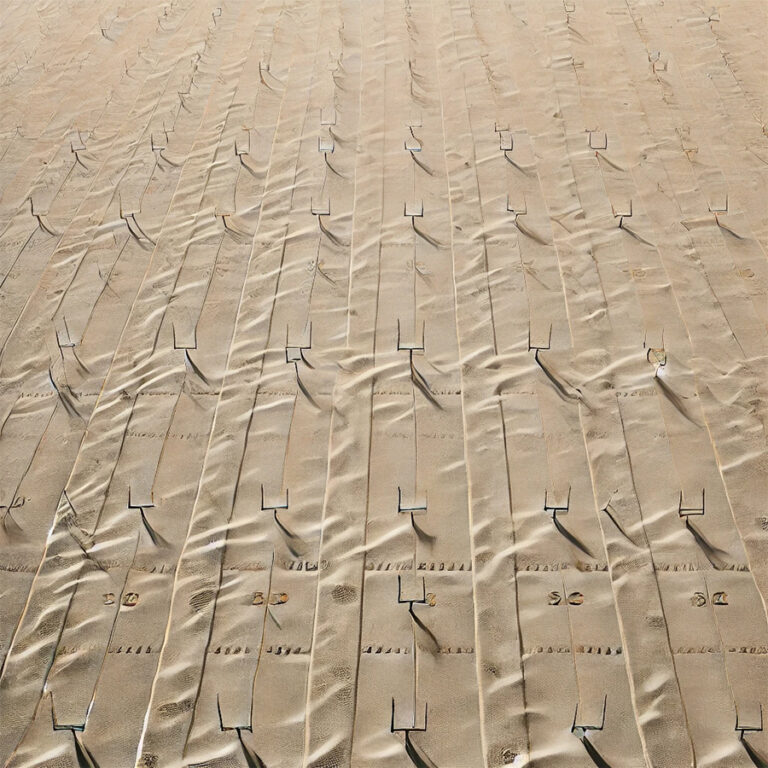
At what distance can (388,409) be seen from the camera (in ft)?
30.5

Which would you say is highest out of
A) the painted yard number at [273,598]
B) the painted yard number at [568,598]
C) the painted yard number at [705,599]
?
the painted yard number at [273,598]

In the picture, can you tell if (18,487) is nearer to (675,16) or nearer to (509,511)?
(509,511)

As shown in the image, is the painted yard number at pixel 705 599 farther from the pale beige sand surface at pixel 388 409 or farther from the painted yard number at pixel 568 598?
the painted yard number at pixel 568 598

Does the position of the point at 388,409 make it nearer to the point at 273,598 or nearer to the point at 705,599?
the point at 273,598

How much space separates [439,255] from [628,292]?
226 cm

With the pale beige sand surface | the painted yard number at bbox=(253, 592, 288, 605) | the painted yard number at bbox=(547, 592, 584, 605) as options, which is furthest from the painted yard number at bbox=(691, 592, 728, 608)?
the painted yard number at bbox=(253, 592, 288, 605)

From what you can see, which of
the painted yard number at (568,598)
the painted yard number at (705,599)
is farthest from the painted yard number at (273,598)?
the painted yard number at (705,599)

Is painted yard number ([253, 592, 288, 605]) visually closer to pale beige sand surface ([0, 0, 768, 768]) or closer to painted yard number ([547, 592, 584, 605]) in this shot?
pale beige sand surface ([0, 0, 768, 768])

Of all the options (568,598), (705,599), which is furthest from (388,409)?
(705,599)

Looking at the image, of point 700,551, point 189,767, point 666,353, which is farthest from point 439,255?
point 189,767

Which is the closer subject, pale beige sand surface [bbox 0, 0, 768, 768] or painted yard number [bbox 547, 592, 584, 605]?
pale beige sand surface [bbox 0, 0, 768, 768]

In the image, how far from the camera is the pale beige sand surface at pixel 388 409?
7047 mm

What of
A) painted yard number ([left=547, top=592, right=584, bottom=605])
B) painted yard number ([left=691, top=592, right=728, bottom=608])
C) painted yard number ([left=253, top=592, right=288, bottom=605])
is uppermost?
painted yard number ([left=253, top=592, right=288, bottom=605])

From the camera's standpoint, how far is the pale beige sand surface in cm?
705
